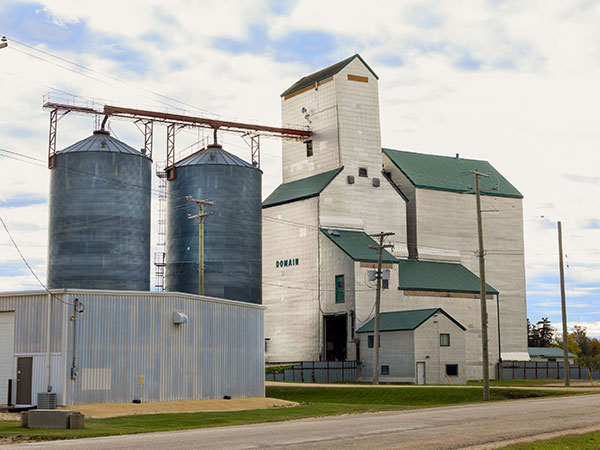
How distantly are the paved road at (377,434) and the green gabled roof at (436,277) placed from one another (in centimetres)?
4873

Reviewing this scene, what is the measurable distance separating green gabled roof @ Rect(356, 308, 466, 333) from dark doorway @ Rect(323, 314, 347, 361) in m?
4.38

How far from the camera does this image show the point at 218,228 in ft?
228

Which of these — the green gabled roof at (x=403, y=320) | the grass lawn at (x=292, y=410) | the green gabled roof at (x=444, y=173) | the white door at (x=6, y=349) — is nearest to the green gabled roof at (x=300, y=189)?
the green gabled roof at (x=444, y=173)

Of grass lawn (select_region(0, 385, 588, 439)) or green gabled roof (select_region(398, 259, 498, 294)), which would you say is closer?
grass lawn (select_region(0, 385, 588, 439))

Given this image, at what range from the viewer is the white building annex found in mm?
76375

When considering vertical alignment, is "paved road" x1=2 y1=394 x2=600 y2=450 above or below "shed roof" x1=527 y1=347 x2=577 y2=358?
above

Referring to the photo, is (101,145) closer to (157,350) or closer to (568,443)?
(157,350)

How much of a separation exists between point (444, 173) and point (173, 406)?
199 ft

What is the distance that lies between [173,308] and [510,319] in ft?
193

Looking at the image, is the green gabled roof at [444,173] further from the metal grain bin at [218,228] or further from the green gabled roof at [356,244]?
the metal grain bin at [218,228]

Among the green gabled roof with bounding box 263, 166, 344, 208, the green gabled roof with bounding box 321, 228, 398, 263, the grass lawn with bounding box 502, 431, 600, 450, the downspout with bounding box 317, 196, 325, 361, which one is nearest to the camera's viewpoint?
the grass lawn with bounding box 502, 431, 600, 450

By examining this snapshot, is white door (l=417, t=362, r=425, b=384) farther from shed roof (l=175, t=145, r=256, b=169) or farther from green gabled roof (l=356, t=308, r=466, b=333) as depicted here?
shed roof (l=175, t=145, r=256, b=169)

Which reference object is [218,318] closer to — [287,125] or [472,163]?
[287,125]

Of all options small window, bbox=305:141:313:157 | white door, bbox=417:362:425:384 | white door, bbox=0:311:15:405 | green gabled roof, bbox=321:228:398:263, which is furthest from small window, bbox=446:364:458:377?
white door, bbox=0:311:15:405
